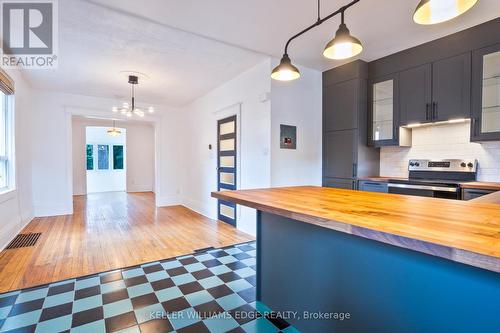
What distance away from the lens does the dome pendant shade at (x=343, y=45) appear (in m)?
1.55

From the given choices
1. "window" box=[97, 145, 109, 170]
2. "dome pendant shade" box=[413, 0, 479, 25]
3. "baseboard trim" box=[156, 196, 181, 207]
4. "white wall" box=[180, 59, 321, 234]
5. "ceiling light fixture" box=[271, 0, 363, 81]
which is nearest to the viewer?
"dome pendant shade" box=[413, 0, 479, 25]

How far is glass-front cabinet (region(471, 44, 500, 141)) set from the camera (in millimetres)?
2678

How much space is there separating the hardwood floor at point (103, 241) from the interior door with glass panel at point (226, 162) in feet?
0.83

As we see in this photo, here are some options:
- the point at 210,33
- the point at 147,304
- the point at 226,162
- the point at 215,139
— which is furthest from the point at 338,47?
the point at 215,139

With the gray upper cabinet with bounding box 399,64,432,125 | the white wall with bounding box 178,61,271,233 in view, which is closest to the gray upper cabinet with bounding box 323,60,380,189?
the gray upper cabinet with bounding box 399,64,432,125

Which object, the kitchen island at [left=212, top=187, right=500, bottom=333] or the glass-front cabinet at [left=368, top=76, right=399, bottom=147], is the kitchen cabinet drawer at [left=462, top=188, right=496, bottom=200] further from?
the kitchen island at [left=212, top=187, right=500, bottom=333]

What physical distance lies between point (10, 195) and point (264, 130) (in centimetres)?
384

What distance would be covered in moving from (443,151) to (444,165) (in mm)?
235

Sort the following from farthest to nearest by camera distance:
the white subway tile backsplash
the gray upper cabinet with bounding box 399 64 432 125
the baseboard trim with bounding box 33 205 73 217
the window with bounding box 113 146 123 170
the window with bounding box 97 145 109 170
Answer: the window with bounding box 113 146 123 170 → the window with bounding box 97 145 109 170 → the baseboard trim with bounding box 33 205 73 217 → the gray upper cabinet with bounding box 399 64 432 125 → the white subway tile backsplash

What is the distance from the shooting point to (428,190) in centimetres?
300

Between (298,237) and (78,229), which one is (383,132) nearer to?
(298,237)

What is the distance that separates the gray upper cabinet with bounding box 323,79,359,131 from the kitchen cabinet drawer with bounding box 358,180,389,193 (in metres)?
0.85

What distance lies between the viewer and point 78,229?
13.6ft

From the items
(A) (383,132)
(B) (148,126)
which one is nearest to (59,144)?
(B) (148,126)
